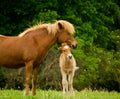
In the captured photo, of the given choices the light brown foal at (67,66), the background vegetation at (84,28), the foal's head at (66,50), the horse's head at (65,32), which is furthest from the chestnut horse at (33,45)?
the background vegetation at (84,28)

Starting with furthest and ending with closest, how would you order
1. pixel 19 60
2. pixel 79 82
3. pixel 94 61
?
pixel 94 61 → pixel 79 82 → pixel 19 60

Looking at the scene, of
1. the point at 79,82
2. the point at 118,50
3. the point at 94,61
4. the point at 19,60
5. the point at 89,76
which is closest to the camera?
the point at 19,60

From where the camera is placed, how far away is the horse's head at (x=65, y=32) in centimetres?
1315

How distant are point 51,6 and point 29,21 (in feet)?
6.89

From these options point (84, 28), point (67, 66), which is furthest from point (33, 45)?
point (84, 28)

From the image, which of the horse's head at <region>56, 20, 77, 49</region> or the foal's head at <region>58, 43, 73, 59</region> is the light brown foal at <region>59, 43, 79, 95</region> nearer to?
the foal's head at <region>58, 43, 73, 59</region>

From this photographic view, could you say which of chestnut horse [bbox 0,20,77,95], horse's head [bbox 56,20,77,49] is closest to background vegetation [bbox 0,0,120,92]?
horse's head [bbox 56,20,77,49]

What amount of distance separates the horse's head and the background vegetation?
36.8ft

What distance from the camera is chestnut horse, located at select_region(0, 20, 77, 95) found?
12805 millimetres

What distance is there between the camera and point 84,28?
36156mm

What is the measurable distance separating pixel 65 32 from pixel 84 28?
23.0 metres

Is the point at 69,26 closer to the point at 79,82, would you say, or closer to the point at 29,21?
the point at 79,82

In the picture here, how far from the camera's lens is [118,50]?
1507 inches

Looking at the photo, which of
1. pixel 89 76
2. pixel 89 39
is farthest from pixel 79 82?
pixel 89 39
